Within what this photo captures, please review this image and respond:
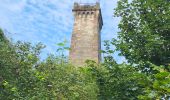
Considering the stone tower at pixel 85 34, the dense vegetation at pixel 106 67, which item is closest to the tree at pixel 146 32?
the dense vegetation at pixel 106 67

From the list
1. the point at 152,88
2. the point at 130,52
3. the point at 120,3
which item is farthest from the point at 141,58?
the point at 152,88

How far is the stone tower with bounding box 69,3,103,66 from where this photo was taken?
151ft

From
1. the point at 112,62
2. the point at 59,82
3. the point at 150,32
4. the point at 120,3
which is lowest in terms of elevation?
the point at 59,82

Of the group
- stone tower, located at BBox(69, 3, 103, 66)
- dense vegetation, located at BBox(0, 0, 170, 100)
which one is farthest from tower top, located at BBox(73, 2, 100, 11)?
dense vegetation, located at BBox(0, 0, 170, 100)

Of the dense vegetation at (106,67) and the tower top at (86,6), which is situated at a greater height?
the tower top at (86,6)

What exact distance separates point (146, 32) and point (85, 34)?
3508 centimetres

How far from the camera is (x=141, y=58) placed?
494 inches

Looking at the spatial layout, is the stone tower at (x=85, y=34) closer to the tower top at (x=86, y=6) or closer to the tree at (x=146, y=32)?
the tower top at (x=86, y=6)

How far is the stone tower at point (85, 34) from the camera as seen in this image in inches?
1811

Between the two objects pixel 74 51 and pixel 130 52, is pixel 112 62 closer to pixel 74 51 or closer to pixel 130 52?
pixel 130 52

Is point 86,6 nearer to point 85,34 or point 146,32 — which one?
point 85,34

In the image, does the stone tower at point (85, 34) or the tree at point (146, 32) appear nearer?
the tree at point (146, 32)

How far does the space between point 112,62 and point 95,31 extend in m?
34.8

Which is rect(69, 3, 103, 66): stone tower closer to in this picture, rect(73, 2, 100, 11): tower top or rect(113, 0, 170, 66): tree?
rect(73, 2, 100, 11): tower top
